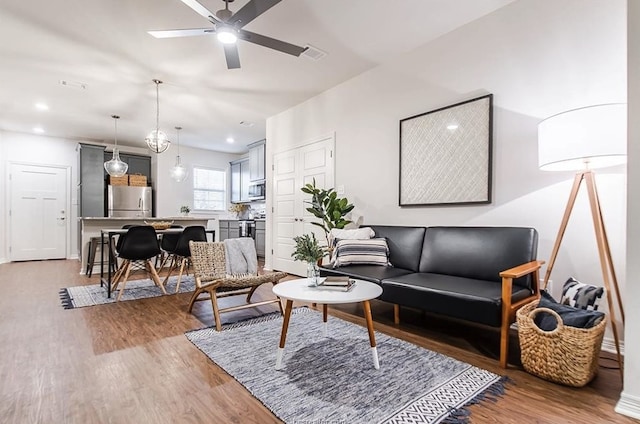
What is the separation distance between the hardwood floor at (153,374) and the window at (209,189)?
525cm

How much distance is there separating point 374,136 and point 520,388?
286 centimetres

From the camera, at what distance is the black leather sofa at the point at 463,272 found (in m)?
2.06

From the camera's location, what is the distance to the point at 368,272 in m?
2.87

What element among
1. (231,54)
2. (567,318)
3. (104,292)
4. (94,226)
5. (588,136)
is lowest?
(104,292)

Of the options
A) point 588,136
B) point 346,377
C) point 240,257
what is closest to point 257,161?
point 240,257

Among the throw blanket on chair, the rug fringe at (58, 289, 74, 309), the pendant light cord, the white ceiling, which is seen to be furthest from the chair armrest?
the pendant light cord

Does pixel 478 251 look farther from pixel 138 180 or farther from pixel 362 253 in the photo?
pixel 138 180

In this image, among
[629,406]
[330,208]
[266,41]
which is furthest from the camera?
[330,208]

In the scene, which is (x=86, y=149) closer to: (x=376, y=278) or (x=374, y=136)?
(x=374, y=136)

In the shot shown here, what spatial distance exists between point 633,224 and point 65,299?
4.89 metres

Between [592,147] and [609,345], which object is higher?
[592,147]

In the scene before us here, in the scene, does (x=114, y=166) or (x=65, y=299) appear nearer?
(x=65, y=299)

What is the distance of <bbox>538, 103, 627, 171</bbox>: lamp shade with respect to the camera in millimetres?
1877

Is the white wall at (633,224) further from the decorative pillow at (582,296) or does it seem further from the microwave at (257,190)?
the microwave at (257,190)
